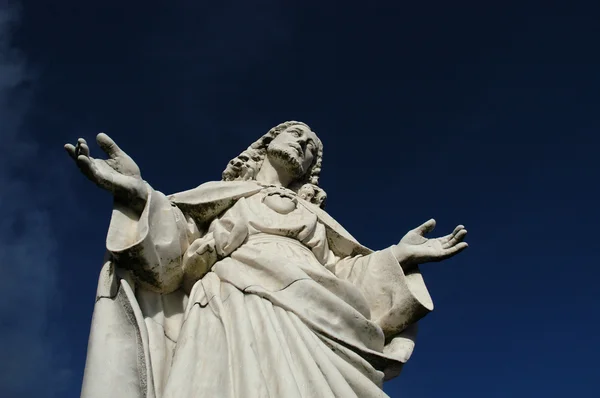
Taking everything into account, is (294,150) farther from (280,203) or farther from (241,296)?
(241,296)

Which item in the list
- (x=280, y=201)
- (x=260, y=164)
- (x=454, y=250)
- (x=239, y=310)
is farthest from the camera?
(x=260, y=164)

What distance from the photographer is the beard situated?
29.1 feet

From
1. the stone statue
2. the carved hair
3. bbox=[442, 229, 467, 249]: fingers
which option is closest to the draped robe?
the stone statue

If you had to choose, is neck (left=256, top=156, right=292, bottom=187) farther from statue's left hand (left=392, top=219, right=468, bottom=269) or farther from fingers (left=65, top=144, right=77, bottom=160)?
fingers (left=65, top=144, right=77, bottom=160)

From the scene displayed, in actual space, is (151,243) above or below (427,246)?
below

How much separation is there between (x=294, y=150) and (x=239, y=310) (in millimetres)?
3364

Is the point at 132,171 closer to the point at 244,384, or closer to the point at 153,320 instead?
the point at 153,320

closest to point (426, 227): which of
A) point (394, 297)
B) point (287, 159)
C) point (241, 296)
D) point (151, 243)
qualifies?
point (394, 297)

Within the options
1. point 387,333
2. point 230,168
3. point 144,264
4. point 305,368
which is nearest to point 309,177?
point 230,168

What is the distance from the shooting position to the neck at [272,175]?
892 cm

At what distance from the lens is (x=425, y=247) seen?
7660mm

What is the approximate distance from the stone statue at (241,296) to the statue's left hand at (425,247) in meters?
0.01

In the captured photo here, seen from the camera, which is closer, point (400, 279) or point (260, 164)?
point (400, 279)

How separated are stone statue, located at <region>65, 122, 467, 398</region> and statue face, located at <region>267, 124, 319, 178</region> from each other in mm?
670
